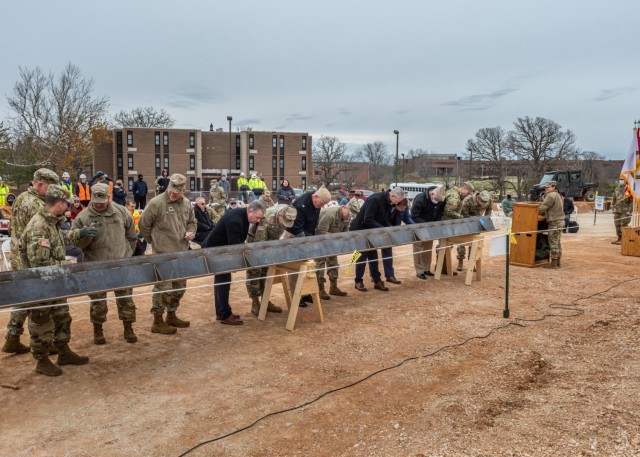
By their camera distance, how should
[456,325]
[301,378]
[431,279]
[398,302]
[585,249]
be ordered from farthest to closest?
[585,249]
[431,279]
[398,302]
[456,325]
[301,378]

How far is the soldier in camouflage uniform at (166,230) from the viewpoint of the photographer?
6266 millimetres

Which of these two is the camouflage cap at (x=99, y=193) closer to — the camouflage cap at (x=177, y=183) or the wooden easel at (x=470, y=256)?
the camouflage cap at (x=177, y=183)

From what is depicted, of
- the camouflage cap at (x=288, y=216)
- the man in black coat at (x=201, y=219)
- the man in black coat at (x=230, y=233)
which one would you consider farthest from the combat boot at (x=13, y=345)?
the man in black coat at (x=201, y=219)

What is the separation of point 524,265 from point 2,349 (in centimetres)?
957

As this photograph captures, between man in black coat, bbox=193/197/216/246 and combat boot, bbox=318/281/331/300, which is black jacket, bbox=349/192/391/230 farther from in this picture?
man in black coat, bbox=193/197/216/246

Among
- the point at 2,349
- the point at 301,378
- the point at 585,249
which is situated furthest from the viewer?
the point at 585,249

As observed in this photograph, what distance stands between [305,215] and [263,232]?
3.08 ft

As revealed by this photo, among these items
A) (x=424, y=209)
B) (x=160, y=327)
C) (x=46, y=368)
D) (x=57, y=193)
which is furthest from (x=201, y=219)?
(x=424, y=209)

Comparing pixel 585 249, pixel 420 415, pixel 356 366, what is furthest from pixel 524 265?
pixel 420 415

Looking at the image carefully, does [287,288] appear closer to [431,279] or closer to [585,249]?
[431,279]

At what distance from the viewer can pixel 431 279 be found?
389 inches

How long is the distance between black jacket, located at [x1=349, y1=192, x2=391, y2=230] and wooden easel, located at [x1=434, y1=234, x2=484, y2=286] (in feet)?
5.13

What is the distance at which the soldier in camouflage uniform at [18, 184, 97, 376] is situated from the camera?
16.0 ft

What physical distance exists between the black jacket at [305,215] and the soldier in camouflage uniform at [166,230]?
1.61 metres
